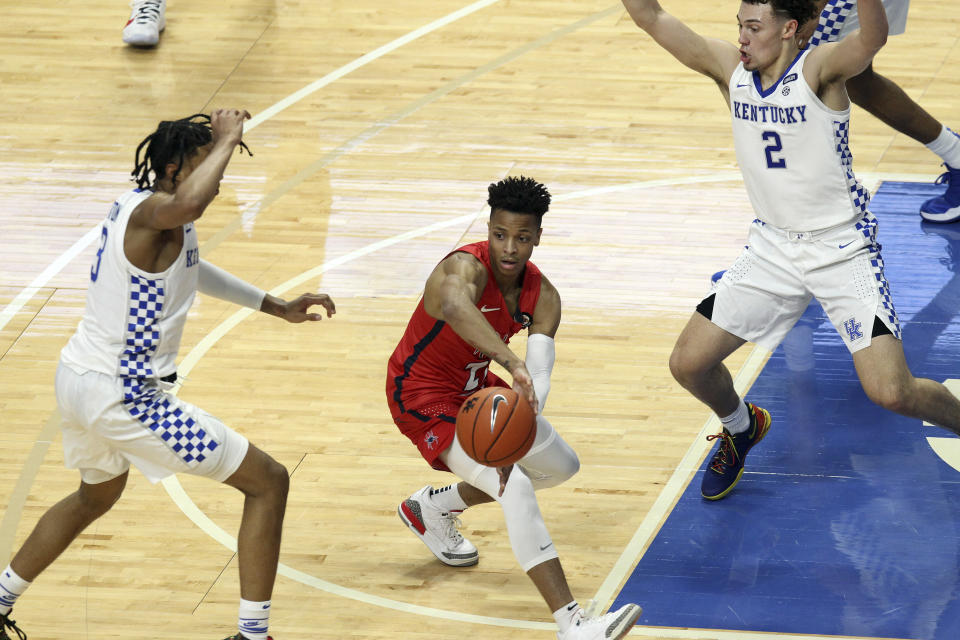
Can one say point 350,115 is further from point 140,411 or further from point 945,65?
point 140,411

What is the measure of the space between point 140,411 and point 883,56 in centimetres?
818

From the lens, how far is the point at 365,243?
9.56 meters

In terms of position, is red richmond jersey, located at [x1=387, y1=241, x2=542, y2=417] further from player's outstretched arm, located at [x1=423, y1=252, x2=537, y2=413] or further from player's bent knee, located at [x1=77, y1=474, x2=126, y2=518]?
player's bent knee, located at [x1=77, y1=474, x2=126, y2=518]

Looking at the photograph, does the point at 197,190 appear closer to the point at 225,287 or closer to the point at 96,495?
the point at 225,287

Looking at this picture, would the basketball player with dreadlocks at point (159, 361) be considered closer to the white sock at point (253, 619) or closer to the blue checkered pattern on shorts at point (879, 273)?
the white sock at point (253, 619)

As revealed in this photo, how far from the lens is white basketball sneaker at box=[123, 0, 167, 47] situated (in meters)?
12.6

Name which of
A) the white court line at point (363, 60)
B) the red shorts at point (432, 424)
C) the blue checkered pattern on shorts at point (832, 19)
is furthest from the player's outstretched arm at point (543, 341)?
the white court line at point (363, 60)

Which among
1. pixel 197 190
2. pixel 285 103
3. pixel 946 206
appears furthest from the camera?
pixel 285 103

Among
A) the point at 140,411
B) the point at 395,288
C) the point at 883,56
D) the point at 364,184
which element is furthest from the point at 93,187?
the point at 883,56

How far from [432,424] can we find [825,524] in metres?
1.96

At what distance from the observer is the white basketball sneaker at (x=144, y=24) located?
12586 mm

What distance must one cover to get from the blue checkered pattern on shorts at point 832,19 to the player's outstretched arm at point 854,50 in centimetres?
256

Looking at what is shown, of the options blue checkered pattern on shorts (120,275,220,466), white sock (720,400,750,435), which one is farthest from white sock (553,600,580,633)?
white sock (720,400,750,435)

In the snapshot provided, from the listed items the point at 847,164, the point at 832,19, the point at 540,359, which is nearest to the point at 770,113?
the point at 847,164
